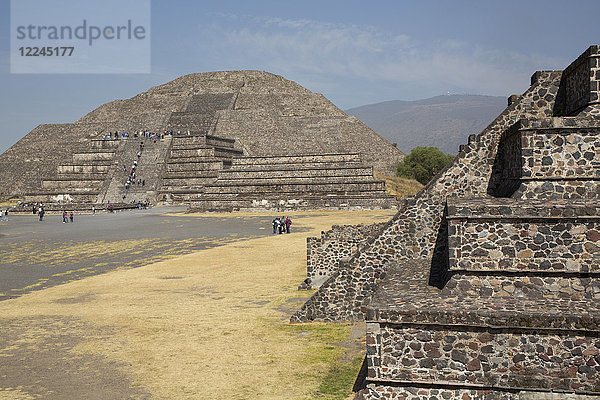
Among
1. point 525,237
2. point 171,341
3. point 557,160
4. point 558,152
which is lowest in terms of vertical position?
point 171,341

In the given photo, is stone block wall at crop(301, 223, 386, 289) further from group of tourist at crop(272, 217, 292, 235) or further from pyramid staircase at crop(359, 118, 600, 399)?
group of tourist at crop(272, 217, 292, 235)

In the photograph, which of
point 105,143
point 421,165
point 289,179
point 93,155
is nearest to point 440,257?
point 289,179

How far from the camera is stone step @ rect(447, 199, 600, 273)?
5602mm

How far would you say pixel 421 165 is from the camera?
55.1 metres

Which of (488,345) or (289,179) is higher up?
(289,179)

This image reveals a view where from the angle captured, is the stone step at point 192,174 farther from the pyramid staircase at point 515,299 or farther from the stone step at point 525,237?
the stone step at point 525,237

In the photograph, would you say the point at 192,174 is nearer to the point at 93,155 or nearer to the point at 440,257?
the point at 93,155

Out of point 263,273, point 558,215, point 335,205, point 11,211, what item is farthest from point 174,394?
point 11,211

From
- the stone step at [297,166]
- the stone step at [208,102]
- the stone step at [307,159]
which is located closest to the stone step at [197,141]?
the stone step at [297,166]

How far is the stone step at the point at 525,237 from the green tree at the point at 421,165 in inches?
1929

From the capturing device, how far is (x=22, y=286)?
1301 centimetres

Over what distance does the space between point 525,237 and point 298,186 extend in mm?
33433

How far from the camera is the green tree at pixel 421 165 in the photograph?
54.5m

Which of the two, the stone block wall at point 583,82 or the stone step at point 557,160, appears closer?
the stone step at point 557,160
